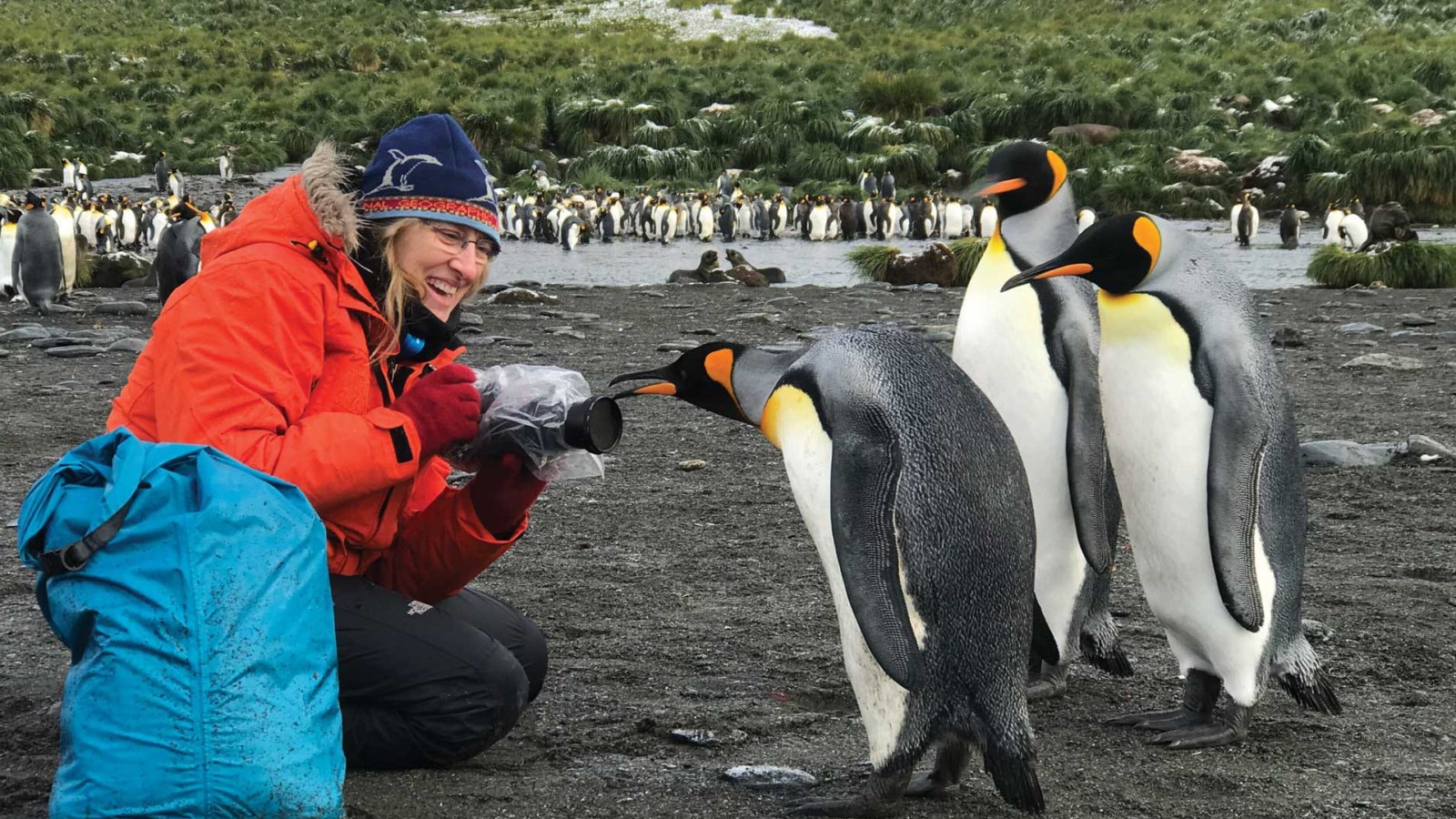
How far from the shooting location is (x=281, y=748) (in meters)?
1.90

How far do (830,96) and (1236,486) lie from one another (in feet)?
104

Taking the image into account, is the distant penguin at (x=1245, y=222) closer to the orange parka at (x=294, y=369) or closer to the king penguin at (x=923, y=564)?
the king penguin at (x=923, y=564)

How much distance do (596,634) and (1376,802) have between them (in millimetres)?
1633

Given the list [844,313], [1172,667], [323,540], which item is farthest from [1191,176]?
[323,540]

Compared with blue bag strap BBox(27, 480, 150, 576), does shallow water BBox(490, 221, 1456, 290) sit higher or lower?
lower

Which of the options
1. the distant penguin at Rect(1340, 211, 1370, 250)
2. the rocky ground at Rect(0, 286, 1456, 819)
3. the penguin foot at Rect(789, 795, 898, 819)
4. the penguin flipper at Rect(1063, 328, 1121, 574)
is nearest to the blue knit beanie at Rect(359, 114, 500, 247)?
the rocky ground at Rect(0, 286, 1456, 819)

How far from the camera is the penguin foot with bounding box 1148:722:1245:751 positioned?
2570 millimetres

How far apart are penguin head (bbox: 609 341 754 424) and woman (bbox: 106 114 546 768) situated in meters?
0.28

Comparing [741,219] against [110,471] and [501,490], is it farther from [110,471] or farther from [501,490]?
[110,471]

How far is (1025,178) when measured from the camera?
10.4 feet

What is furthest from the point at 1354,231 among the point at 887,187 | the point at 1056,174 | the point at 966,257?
the point at 1056,174

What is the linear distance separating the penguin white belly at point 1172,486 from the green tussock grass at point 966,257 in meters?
10.4

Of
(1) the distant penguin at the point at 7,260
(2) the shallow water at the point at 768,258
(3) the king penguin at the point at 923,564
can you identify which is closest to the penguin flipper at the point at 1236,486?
(3) the king penguin at the point at 923,564

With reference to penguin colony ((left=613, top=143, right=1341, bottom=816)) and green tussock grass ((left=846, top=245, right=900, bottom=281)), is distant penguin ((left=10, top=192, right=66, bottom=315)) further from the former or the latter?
penguin colony ((left=613, top=143, right=1341, bottom=816))
